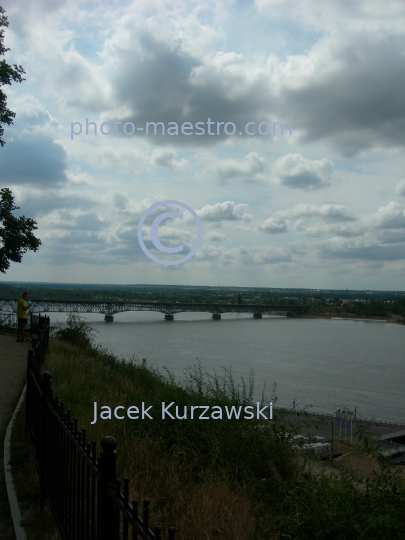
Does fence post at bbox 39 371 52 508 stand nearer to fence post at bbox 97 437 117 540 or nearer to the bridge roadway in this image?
fence post at bbox 97 437 117 540

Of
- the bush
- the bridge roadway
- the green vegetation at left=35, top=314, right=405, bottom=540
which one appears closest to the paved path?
the green vegetation at left=35, top=314, right=405, bottom=540

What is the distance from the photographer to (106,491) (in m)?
2.66

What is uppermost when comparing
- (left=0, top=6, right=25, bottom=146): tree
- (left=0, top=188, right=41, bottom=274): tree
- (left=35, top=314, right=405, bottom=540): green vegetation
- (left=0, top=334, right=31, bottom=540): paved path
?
(left=0, top=6, right=25, bottom=146): tree

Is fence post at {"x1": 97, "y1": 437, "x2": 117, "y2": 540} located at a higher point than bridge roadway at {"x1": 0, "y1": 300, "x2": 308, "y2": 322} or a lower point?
higher

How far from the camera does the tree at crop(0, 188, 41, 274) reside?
16047 millimetres

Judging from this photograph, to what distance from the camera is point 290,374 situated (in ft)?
107

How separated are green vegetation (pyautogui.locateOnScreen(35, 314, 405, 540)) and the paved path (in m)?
0.73

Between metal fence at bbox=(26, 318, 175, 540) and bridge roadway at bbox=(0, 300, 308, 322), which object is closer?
metal fence at bbox=(26, 318, 175, 540)

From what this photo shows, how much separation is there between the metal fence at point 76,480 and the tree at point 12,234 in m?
11.4

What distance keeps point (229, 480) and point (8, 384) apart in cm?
468

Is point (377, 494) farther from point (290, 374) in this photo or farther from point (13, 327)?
point (290, 374)

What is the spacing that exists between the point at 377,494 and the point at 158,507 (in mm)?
2302

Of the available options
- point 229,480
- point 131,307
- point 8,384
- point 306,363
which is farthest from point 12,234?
point 131,307

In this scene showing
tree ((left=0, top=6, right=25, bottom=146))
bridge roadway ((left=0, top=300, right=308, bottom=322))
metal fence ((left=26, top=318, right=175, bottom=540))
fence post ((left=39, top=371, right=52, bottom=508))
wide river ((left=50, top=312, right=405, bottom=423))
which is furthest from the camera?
bridge roadway ((left=0, top=300, right=308, bottom=322))
